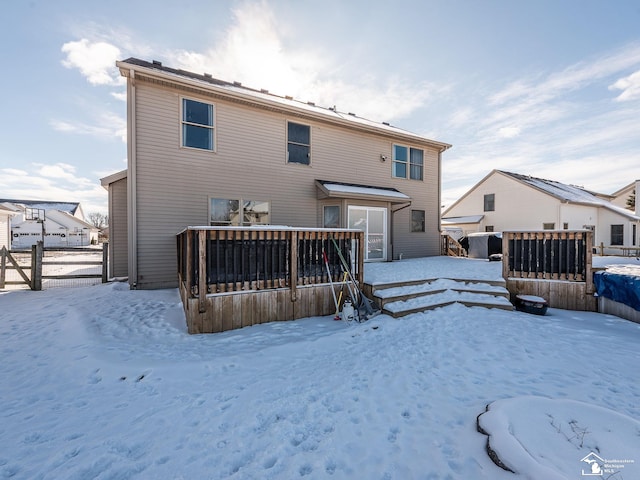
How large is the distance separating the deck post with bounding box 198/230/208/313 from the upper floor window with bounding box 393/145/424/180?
364 inches

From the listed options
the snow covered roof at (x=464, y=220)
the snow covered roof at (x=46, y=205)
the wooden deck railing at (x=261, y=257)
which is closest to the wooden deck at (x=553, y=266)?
the wooden deck railing at (x=261, y=257)

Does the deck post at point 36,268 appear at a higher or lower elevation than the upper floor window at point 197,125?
lower

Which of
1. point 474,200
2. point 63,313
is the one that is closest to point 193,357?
point 63,313

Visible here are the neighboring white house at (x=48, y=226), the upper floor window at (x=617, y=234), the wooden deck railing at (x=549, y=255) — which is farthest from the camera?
the neighboring white house at (x=48, y=226)

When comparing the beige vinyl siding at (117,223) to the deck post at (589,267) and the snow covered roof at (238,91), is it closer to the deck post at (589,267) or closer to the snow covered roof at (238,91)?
the snow covered roof at (238,91)

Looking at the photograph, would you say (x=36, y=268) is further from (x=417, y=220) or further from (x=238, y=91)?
(x=417, y=220)

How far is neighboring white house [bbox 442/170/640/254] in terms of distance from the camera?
17766 millimetres

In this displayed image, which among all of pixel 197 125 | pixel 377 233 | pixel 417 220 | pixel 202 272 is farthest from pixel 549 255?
pixel 197 125

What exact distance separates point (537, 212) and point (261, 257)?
68.4 feet

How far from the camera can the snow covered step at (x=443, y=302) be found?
530 cm

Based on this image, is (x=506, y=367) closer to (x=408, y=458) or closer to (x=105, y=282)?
(x=408, y=458)

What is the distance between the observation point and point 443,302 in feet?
18.3

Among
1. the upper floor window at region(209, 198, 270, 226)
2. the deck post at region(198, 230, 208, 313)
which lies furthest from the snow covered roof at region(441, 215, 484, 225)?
the deck post at region(198, 230, 208, 313)

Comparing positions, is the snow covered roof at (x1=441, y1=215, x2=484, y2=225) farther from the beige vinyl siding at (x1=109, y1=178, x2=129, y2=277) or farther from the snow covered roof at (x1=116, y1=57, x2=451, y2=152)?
the beige vinyl siding at (x1=109, y1=178, x2=129, y2=277)
